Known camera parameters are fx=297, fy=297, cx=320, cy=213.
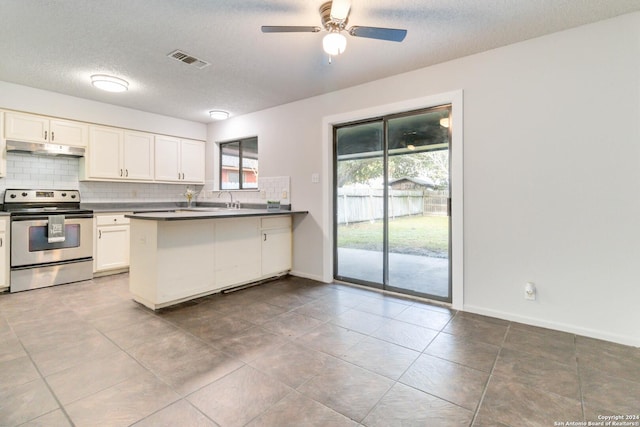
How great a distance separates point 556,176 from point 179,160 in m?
5.19

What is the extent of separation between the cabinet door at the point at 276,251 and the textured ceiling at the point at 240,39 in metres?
1.85

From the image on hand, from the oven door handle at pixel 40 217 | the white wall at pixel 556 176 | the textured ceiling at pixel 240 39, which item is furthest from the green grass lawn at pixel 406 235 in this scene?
the oven door handle at pixel 40 217

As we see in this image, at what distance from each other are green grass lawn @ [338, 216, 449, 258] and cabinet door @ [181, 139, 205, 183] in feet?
9.97

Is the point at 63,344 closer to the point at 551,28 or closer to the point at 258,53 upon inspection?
the point at 258,53

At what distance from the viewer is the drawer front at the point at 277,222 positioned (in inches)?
151

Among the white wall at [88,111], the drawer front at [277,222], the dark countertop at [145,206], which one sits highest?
the white wall at [88,111]

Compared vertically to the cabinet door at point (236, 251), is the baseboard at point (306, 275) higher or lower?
lower

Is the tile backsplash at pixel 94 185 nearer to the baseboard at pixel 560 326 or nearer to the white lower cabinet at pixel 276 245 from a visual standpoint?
the white lower cabinet at pixel 276 245

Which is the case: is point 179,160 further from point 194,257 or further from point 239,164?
point 194,257

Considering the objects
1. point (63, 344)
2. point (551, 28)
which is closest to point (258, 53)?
point (551, 28)

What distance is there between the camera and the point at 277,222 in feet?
13.2

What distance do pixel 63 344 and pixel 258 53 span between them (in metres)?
2.88

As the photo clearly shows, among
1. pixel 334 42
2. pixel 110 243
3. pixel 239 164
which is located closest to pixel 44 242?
pixel 110 243

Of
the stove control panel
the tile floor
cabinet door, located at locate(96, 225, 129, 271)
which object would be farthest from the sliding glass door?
the stove control panel
